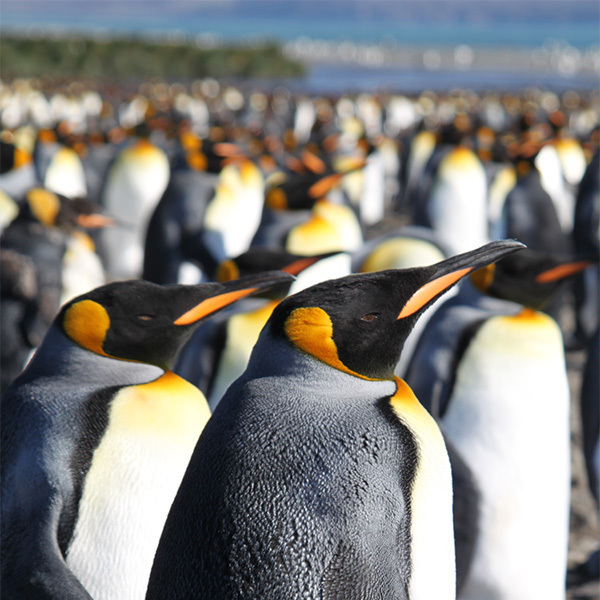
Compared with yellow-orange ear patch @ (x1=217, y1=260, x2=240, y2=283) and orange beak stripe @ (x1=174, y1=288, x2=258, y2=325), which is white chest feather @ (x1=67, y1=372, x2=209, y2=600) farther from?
yellow-orange ear patch @ (x1=217, y1=260, x2=240, y2=283)

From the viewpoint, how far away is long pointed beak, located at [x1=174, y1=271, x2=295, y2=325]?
5.37ft

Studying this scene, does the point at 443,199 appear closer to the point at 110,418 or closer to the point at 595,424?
the point at 595,424

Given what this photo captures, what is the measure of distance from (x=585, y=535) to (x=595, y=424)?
0.57 m

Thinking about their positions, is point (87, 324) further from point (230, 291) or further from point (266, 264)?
point (266, 264)

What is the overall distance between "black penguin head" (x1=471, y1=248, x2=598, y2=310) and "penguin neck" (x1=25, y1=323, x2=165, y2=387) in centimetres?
122

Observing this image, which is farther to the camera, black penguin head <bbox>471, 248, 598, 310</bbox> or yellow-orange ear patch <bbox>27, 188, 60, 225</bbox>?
yellow-orange ear patch <bbox>27, 188, 60, 225</bbox>

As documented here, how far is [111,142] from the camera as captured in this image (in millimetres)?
10492

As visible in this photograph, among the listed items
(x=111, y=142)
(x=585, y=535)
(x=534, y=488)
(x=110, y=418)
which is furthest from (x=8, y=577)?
(x=111, y=142)

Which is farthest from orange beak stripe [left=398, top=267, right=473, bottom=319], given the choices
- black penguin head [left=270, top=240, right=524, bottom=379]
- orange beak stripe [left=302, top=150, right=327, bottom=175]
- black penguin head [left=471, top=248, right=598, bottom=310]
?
orange beak stripe [left=302, top=150, right=327, bottom=175]

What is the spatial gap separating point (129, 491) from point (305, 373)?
1.60 feet

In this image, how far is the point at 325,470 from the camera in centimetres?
127

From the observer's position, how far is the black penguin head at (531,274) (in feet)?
8.32

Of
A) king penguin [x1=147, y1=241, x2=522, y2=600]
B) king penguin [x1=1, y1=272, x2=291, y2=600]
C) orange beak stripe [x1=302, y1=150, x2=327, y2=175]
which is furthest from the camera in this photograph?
orange beak stripe [x1=302, y1=150, x2=327, y2=175]

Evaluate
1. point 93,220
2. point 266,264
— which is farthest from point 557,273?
point 93,220
